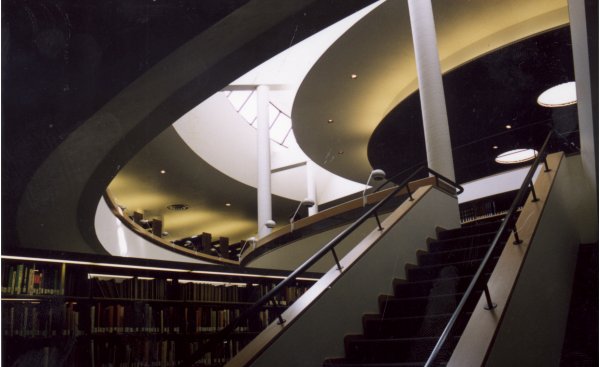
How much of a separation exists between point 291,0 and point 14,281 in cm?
313

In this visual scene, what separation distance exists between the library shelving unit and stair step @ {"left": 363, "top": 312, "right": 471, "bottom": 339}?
2.05 meters

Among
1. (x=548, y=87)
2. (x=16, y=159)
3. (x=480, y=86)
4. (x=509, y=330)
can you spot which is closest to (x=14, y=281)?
(x=16, y=159)

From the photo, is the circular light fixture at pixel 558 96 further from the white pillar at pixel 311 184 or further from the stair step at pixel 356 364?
the white pillar at pixel 311 184

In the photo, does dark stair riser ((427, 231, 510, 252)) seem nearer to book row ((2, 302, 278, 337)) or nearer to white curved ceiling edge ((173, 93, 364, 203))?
book row ((2, 302, 278, 337))

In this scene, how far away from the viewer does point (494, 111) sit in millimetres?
9883

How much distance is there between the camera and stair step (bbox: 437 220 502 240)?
16.7 ft

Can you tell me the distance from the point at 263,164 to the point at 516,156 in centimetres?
663

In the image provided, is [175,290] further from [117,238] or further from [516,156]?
[516,156]

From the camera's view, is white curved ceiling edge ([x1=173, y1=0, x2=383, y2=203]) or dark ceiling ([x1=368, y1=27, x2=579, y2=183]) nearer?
dark ceiling ([x1=368, y1=27, x2=579, y2=183])

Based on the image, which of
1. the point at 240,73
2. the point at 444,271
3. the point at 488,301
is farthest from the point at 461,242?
the point at 240,73

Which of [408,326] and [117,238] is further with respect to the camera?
[117,238]

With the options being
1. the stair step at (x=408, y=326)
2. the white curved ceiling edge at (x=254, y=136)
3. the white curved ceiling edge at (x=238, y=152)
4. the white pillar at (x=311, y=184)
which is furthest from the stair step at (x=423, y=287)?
the white pillar at (x=311, y=184)

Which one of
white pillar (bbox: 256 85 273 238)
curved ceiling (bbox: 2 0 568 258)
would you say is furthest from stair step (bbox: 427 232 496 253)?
white pillar (bbox: 256 85 273 238)

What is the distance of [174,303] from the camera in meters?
5.46
